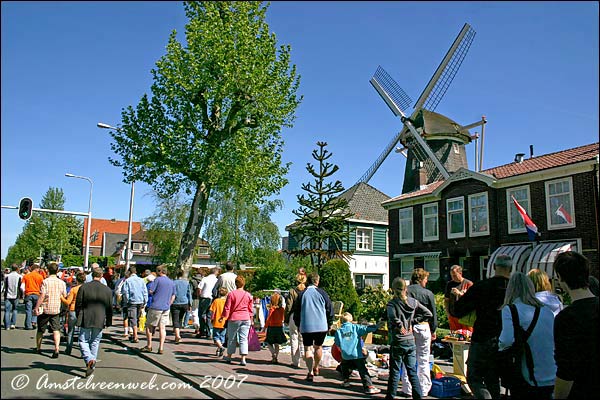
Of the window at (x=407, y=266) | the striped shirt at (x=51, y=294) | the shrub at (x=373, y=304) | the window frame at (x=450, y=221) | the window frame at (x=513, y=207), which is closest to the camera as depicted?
the striped shirt at (x=51, y=294)

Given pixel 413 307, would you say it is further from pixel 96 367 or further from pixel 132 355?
pixel 132 355

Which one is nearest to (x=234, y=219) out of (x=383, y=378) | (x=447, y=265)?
(x=447, y=265)

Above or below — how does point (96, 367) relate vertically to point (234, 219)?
below

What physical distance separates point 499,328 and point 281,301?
6110 millimetres

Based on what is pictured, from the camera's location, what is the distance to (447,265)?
26.0 metres

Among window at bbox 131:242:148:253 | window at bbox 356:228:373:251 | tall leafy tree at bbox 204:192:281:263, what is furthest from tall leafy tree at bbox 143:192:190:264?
window at bbox 131:242:148:253

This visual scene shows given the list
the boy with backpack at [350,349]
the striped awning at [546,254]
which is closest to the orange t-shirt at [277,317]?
the boy with backpack at [350,349]

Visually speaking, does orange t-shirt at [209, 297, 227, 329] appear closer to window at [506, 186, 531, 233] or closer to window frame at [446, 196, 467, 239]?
window at [506, 186, 531, 233]

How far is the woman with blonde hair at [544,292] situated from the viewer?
547 cm

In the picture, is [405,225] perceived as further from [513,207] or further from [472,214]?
[513,207]

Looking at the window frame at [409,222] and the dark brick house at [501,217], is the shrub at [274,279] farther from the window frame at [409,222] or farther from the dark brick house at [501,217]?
the window frame at [409,222]

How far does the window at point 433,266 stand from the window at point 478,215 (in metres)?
3.20

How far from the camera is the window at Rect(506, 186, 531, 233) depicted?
22.2m

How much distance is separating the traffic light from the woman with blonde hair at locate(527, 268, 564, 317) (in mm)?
21943
